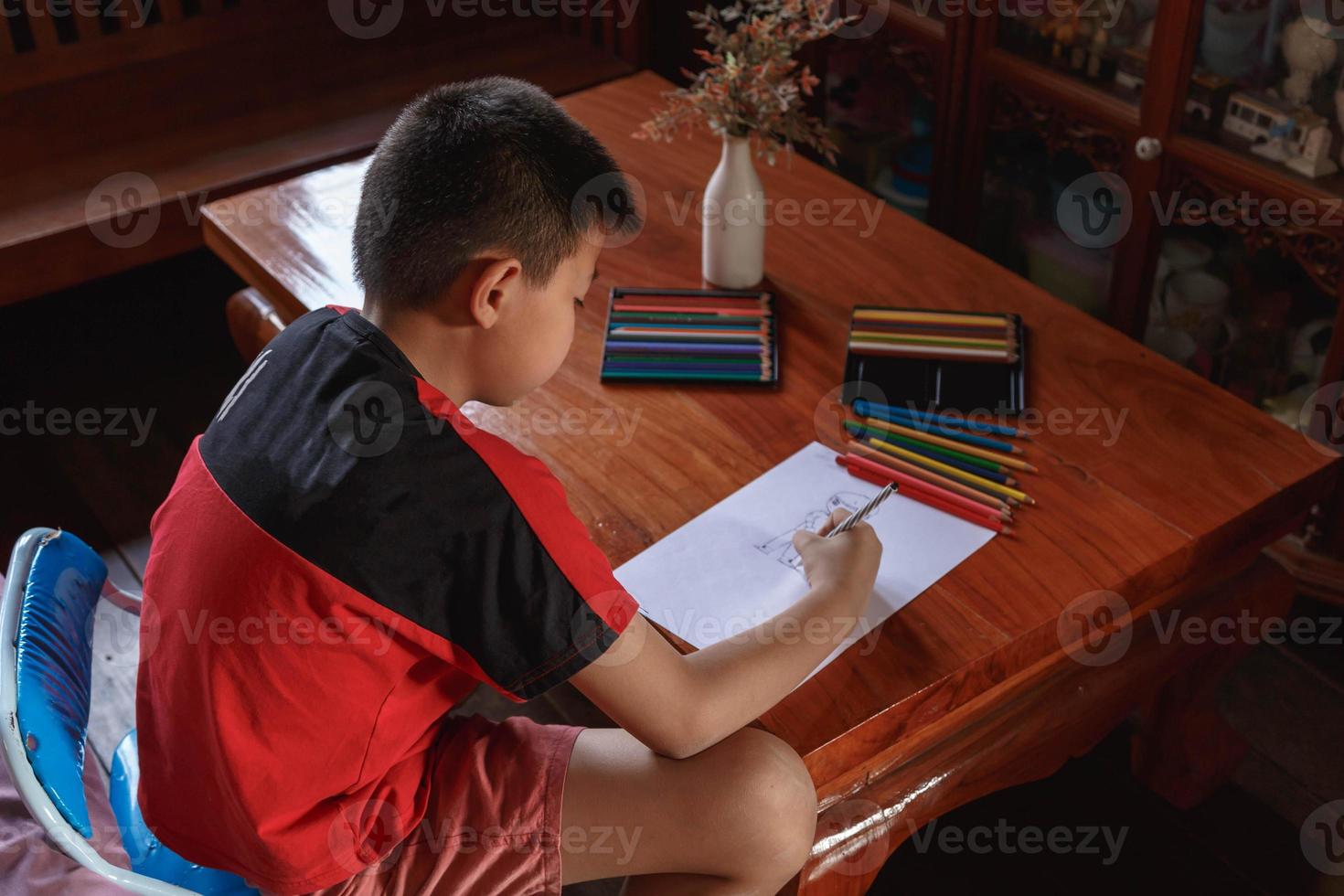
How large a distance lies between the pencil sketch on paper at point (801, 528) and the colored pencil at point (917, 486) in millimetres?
36

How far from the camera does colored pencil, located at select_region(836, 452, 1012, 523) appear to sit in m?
1.27

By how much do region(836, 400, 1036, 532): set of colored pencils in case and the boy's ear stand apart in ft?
1.48

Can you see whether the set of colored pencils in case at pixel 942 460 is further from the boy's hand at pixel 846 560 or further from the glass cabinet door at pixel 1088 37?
the glass cabinet door at pixel 1088 37

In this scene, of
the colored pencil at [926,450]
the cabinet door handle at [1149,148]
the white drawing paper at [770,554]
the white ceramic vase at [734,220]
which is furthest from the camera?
the cabinet door handle at [1149,148]

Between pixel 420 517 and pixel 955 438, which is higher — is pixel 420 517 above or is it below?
above

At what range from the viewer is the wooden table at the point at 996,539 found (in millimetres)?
1171

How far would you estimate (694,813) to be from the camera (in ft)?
3.69

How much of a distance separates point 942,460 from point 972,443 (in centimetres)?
4

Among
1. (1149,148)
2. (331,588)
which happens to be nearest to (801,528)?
(331,588)

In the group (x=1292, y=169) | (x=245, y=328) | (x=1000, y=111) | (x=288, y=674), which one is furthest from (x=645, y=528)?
(x=1000, y=111)

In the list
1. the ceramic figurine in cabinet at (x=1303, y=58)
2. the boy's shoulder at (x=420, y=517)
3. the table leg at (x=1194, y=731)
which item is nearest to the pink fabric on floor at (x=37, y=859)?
the boy's shoulder at (x=420, y=517)

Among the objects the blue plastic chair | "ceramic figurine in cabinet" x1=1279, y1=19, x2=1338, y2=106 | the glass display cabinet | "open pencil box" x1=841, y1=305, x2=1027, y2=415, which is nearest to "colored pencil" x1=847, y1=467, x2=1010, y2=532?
"open pencil box" x1=841, y1=305, x2=1027, y2=415

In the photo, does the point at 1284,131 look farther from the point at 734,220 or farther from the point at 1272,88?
the point at 734,220

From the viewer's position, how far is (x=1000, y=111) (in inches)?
87.3
